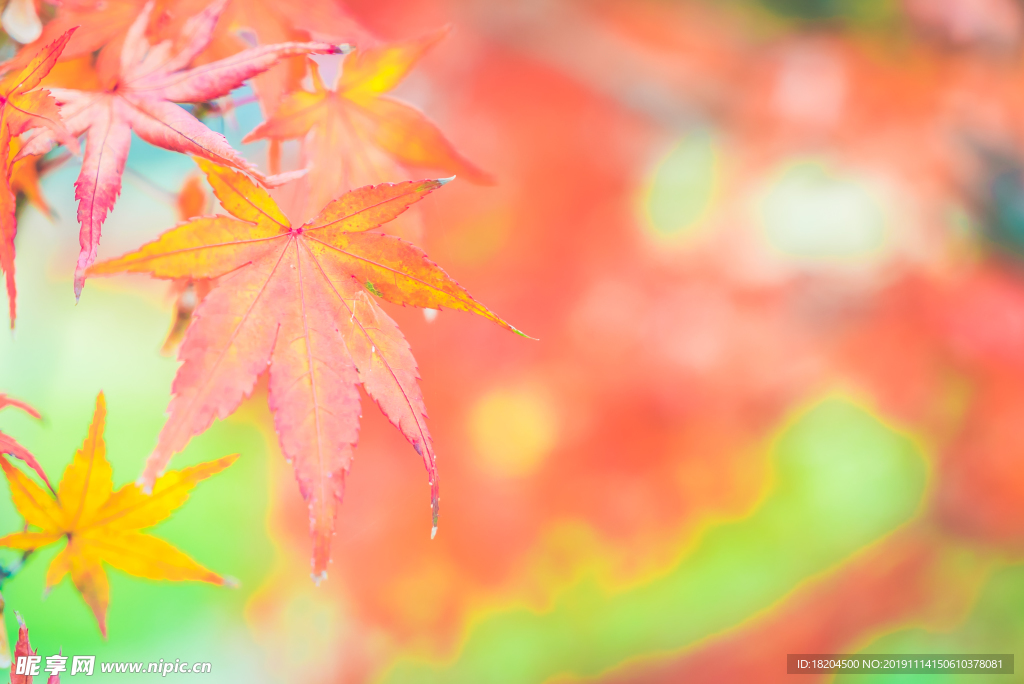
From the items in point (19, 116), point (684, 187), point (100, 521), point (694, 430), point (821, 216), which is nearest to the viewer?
point (19, 116)

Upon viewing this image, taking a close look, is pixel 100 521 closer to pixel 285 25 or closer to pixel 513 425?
pixel 285 25

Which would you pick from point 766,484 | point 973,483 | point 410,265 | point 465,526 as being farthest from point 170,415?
point 973,483

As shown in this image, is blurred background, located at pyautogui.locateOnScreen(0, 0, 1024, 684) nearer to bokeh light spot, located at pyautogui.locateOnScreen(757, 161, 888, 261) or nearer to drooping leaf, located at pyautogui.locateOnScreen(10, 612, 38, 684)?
bokeh light spot, located at pyautogui.locateOnScreen(757, 161, 888, 261)

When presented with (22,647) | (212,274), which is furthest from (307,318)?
(22,647)

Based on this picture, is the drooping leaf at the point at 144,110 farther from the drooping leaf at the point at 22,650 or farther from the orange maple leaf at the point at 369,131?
the drooping leaf at the point at 22,650

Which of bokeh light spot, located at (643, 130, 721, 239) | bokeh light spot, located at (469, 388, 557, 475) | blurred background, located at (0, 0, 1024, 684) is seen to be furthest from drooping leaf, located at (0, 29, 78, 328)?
bokeh light spot, located at (643, 130, 721, 239)
